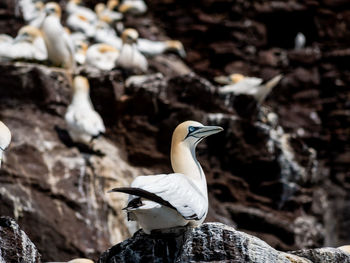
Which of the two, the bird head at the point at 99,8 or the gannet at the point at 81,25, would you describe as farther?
the bird head at the point at 99,8

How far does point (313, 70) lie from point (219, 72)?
7.42ft

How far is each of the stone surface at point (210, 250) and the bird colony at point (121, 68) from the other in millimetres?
126

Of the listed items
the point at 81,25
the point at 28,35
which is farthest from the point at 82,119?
the point at 81,25

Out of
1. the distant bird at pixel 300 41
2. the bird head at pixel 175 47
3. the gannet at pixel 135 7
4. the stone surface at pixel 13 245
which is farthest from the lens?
the distant bird at pixel 300 41

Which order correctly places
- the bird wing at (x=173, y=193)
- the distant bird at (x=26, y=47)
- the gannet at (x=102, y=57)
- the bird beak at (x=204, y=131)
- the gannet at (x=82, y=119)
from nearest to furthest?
the bird wing at (x=173, y=193) < the bird beak at (x=204, y=131) < the gannet at (x=82, y=119) < the distant bird at (x=26, y=47) < the gannet at (x=102, y=57)

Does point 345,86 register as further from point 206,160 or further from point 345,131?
point 206,160

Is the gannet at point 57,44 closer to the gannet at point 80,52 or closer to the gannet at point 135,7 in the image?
the gannet at point 80,52

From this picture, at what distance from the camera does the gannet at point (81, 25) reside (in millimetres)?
16547

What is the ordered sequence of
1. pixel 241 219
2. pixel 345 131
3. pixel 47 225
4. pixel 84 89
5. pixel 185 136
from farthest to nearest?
1. pixel 345 131
2. pixel 241 219
3. pixel 84 89
4. pixel 47 225
5. pixel 185 136

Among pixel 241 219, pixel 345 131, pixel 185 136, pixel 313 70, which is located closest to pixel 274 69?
pixel 313 70

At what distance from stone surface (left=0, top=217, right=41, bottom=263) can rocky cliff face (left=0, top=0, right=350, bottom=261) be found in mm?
4038

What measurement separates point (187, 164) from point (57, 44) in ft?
21.4

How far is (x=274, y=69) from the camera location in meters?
17.3

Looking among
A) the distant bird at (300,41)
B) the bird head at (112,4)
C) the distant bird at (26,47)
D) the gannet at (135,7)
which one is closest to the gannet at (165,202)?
the distant bird at (26,47)
